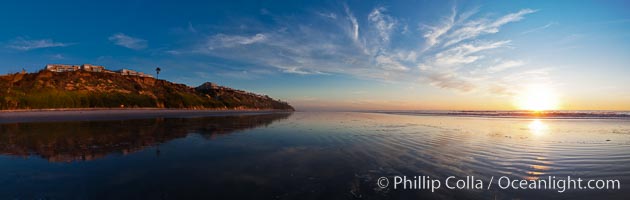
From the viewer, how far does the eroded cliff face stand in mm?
44000

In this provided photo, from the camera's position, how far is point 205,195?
5348mm

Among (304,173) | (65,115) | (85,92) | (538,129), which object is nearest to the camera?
(304,173)

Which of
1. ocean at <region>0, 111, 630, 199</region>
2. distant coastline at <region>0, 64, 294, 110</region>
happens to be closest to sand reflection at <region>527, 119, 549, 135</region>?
ocean at <region>0, 111, 630, 199</region>

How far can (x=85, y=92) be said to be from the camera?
2164 inches

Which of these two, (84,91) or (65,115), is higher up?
(84,91)

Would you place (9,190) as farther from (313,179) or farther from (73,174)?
(313,179)

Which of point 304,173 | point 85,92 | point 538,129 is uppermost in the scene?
point 85,92

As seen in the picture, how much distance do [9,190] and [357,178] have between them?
8186 millimetres

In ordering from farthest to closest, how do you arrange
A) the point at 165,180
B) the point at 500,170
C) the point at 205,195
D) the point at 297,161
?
1. the point at 297,161
2. the point at 500,170
3. the point at 165,180
4. the point at 205,195

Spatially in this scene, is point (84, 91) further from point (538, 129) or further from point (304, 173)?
point (538, 129)

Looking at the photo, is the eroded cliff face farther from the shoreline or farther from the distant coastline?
the shoreline

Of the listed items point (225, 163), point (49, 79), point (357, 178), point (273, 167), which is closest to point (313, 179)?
point (357, 178)

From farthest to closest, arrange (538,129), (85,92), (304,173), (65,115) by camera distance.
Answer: (85,92) → (65,115) → (538,129) → (304,173)

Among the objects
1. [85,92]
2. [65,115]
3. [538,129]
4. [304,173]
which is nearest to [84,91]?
[85,92]
